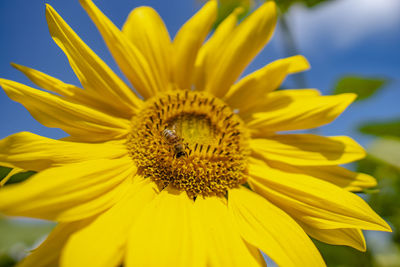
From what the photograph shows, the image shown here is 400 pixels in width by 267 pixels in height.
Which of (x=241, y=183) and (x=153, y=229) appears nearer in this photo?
(x=153, y=229)

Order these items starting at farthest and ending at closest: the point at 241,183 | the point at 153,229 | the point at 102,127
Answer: the point at 241,183
the point at 102,127
the point at 153,229

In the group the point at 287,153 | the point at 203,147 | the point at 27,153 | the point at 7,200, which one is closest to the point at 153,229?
the point at 7,200

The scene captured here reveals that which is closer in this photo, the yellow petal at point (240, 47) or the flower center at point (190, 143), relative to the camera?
the flower center at point (190, 143)

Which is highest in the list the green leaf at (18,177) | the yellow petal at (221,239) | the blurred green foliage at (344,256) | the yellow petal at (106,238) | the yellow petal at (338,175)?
the green leaf at (18,177)

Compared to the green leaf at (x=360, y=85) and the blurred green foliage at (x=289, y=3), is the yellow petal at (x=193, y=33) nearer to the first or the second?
the blurred green foliage at (x=289, y=3)

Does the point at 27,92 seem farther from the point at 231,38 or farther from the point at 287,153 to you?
the point at 287,153

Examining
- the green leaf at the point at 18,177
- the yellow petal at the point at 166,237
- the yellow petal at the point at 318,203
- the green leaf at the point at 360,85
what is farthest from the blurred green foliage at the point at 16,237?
the green leaf at the point at 360,85

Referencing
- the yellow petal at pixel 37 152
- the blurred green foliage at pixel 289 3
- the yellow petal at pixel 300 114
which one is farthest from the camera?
the blurred green foliage at pixel 289 3

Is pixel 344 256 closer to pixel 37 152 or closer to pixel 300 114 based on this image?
pixel 300 114
